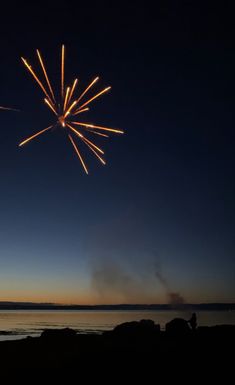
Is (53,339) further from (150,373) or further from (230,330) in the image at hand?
(150,373)

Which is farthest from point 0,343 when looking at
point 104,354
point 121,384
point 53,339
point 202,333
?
point 121,384

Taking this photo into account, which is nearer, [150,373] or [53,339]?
[150,373]

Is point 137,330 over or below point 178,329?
below

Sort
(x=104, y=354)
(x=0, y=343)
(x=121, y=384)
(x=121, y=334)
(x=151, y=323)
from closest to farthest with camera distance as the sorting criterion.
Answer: (x=121, y=384) < (x=104, y=354) < (x=0, y=343) < (x=121, y=334) < (x=151, y=323)

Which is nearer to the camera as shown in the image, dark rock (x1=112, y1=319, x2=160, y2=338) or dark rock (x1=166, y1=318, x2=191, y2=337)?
dark rock (x1=112, y1=319, x2=160, y2=338)

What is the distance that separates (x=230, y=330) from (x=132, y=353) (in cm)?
1130

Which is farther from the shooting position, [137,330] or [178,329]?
[137,330]

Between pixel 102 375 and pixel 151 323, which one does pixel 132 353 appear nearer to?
pixel 102 375

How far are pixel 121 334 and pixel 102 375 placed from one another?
1706cm

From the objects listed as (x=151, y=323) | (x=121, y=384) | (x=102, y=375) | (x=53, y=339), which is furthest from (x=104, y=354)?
(x=151, y=323)

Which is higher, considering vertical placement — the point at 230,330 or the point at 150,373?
the point at 230,330

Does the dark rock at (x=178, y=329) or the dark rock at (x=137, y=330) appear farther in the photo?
the dark rock at (x=178, y=329)

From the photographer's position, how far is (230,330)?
3084 cm

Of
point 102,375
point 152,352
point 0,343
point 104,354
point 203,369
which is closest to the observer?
point 102,375
